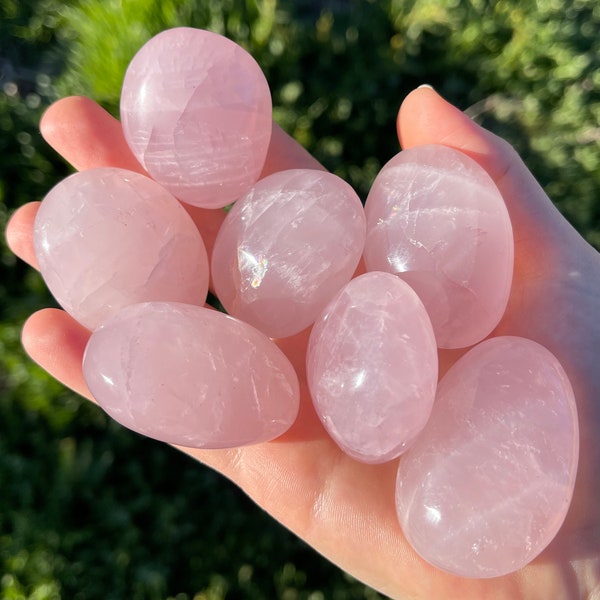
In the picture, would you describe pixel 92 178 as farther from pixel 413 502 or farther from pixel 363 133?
pixel 363 133

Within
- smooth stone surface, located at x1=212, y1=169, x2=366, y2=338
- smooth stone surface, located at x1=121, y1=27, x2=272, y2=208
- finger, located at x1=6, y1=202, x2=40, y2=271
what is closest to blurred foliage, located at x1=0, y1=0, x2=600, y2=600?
finger, located at x1=6, y1=202, x2=40, y2=271

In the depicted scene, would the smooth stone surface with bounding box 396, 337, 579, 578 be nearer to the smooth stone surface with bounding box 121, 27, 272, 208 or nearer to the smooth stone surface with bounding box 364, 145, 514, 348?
the smooth stone surface with bounding box 364, 145, 514, 348

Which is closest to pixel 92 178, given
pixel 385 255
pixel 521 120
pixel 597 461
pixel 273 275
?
pixel 273 275

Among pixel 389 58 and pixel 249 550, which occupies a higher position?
pixel 389 58

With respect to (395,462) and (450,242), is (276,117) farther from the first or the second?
(395,462)

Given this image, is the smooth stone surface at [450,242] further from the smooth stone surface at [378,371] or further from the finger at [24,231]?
the finger at [24,231]

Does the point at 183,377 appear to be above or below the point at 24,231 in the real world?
above

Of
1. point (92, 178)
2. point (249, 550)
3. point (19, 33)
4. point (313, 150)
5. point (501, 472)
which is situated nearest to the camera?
point (501, 472)

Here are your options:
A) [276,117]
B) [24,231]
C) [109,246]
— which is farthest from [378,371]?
[276,117]

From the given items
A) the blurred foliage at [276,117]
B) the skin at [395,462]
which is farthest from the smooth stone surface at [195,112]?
the blurred foliage at [276,117]
